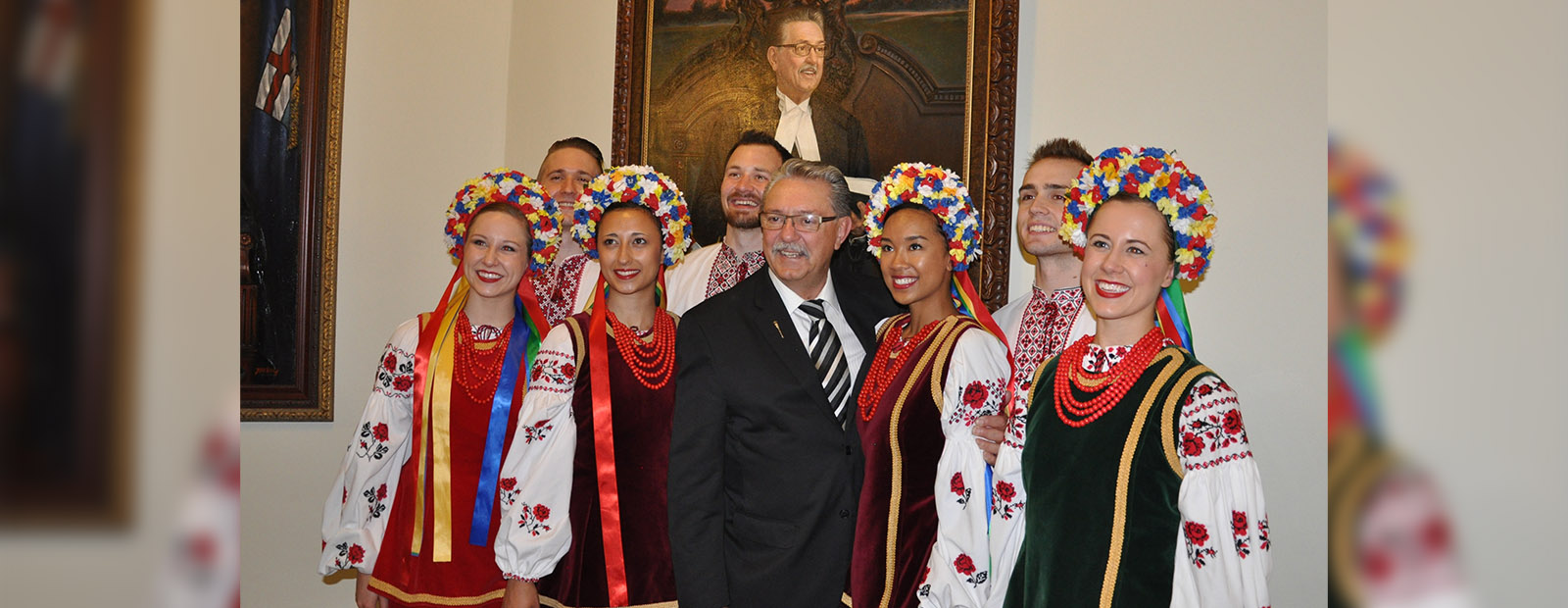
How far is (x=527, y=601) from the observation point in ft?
10.5

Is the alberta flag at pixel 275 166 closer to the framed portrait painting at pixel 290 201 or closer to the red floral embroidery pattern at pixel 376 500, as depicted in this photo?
the framed portrait painting at pixel 290 201

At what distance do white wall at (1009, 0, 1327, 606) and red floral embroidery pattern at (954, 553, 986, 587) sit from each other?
1.49 metres

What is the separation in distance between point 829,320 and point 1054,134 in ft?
4.64

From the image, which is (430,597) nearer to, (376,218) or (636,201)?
(636,201)

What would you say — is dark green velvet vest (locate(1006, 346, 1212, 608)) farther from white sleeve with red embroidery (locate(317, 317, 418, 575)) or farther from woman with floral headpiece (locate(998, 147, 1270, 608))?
white sleeve with red embroidery (locate(317, 317, 418, 575))

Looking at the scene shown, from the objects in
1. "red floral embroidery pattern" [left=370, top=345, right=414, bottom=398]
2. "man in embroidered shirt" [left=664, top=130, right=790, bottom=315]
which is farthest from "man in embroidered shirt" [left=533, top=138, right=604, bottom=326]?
"red floral embroidery pattern" [left=370, top=345, right=414, bottom=398]

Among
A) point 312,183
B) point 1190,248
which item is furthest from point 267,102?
point 1190,248

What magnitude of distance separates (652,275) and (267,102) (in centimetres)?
253

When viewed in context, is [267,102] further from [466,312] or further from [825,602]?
[825,602]

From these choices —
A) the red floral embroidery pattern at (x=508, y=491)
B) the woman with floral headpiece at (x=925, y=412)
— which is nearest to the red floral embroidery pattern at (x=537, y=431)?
the red floral embroidery pattern at (x=508, y=491)

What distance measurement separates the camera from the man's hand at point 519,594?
3.18 meters

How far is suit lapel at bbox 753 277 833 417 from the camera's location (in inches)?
118

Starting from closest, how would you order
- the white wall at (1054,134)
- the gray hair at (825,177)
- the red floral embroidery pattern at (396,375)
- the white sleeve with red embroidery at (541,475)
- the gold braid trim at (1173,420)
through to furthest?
the gold braid trim at (1173,420) → the white sleeve with red embroidery at (541,475) → the gray hair at (825,177) → the red floral embroidery pattern at (396,375) → the white wall at (1054,134)

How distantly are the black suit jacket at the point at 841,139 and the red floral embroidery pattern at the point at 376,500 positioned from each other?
217 centimetres
